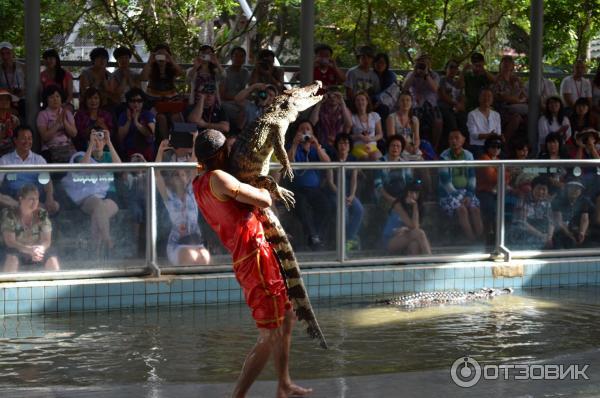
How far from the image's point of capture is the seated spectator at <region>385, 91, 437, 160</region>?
1247cm

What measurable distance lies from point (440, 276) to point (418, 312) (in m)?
1.11

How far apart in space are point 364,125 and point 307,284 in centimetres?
315

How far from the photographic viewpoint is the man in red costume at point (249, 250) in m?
5.74

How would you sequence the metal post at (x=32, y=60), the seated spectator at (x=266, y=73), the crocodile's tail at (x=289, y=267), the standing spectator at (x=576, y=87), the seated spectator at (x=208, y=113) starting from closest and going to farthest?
the crocodile's tail at (x=289, y=267), the metal post at (x=32, y=60), the seated spectator at (x=208, y=113), the seated spectator at (x=266, y=73), the standing spectator at (x=576, y=87)

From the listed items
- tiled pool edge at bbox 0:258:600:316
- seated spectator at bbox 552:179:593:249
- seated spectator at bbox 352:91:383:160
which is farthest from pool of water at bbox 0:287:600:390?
seated spectator at bbox 352:91:383:160

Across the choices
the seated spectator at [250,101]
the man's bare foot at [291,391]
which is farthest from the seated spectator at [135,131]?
the man's bare foot at [291,391]

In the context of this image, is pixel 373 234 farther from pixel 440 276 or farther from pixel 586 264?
pixel 586 264

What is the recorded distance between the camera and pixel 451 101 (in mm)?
14039

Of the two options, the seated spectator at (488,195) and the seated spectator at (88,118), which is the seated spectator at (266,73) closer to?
the seated spectator at (88,118)

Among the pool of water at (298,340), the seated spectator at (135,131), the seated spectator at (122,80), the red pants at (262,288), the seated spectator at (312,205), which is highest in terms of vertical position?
the seated spectator at (122,80)

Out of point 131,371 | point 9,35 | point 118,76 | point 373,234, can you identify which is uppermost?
point 9,35

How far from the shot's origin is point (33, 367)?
23.5 feet

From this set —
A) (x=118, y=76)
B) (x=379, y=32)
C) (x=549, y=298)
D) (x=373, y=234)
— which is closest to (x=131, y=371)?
(x=373, y=234)

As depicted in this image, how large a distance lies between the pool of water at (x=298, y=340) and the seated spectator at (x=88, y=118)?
295 centimetres
